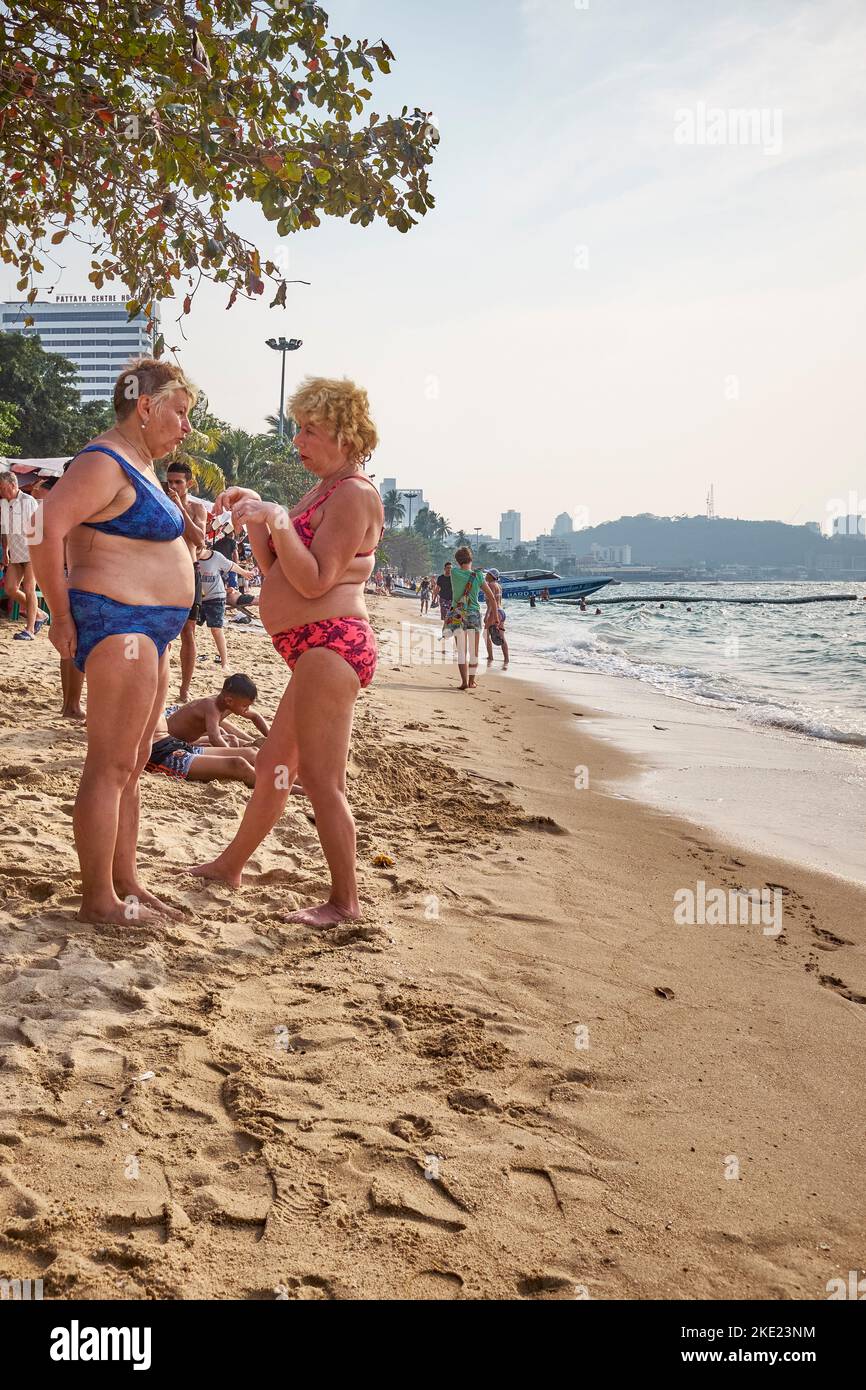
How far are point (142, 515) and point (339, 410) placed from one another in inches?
32.6

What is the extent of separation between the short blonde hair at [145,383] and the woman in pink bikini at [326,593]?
41 cm

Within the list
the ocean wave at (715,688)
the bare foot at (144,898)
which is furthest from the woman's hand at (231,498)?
the ocean wave at (715,688)

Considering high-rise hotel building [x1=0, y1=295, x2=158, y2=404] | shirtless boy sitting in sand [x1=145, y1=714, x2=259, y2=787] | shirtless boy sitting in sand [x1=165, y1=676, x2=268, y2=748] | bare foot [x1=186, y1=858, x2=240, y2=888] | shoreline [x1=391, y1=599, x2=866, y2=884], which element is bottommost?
shoreline [x1=391, y1=599, x2=866, y2=884]

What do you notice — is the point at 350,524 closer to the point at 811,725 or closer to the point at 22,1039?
the point at 22,1039

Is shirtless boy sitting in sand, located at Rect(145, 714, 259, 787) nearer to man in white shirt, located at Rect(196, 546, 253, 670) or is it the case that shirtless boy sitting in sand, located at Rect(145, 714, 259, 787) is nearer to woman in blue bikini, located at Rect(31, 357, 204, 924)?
woman in blue bikini, located at Rect(31, 357, 204, 924)

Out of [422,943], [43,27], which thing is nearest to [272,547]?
[422,943]

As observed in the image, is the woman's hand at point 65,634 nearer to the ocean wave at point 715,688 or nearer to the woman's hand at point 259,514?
the woman's hand at point 259,514

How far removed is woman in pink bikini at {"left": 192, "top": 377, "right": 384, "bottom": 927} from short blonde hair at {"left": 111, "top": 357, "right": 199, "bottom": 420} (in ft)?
1.35

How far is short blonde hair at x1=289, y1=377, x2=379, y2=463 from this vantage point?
11.2ft

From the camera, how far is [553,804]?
6.37m

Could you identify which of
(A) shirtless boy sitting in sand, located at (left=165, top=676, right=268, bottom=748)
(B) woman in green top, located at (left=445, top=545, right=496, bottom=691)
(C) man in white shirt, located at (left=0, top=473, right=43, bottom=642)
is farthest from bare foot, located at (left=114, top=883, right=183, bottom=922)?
(B) woman in green top, located at (left=445, top=545, right=496, bottom=691)

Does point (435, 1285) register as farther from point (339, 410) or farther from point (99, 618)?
point (339, 410)

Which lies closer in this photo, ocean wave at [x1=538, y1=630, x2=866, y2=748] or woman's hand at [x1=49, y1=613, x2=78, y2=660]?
woman's hand at [x1=49, y1=613, x2=78, y2=660]
